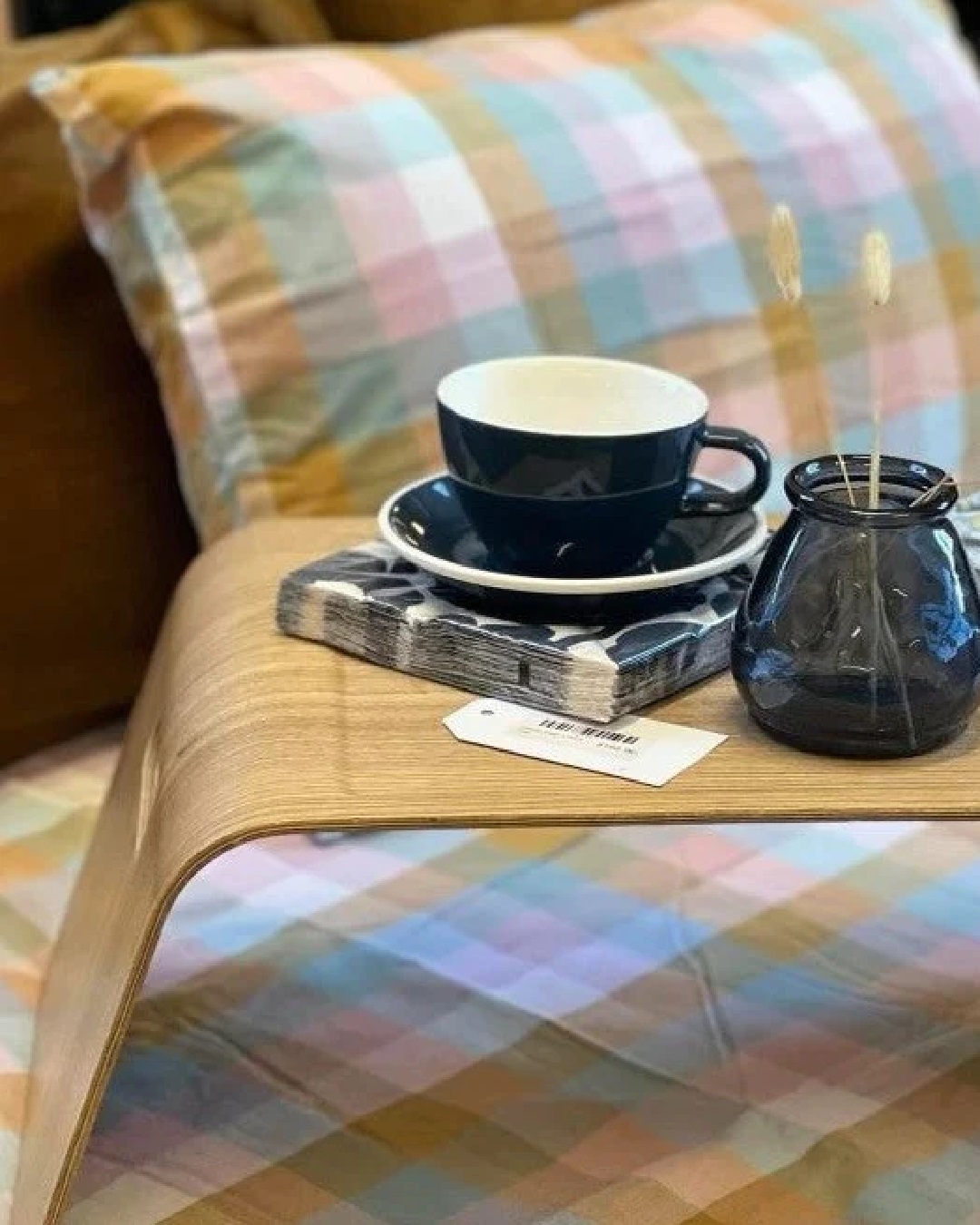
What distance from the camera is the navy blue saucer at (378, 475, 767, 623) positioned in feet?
2.52

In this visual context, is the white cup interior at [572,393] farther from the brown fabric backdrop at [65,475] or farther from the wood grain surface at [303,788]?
the brown fabric backdrop at [65,475]

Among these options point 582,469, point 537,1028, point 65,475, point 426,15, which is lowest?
point 537,1028

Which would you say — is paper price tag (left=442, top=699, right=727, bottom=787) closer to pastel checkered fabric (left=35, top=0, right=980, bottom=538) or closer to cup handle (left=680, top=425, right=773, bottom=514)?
cup handle (left=680, top=425, right=773, bottom=514)

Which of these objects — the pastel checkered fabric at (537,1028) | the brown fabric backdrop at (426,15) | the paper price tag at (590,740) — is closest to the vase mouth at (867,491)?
the paper price tag at (590,740)

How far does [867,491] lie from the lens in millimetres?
736

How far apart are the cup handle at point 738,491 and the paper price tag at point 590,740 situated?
0.13 metres

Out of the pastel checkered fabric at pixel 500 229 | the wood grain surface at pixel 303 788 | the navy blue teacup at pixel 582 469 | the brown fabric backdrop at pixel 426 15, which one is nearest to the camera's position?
the wood grain surface at pixel 303 788

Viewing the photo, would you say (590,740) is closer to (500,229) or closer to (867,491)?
(867,491)

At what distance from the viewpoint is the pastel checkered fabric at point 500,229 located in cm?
104

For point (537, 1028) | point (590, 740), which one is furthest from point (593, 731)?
point (537, 1028)

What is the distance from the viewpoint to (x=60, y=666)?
1099 mm

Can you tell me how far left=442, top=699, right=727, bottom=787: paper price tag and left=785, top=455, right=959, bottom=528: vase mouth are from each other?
0.34 ft

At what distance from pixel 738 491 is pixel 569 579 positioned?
110 mm

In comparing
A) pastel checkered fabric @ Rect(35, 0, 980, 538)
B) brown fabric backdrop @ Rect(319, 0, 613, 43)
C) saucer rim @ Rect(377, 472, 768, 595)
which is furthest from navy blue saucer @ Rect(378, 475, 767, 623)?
brown fabric backdrop @ Rect(319, 0, 613, 43)
